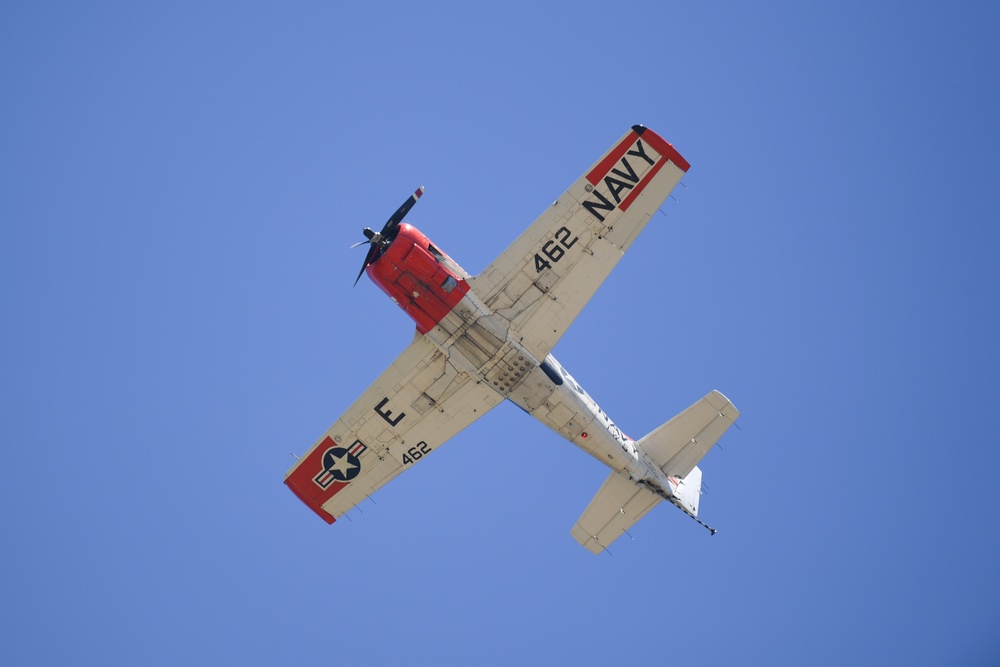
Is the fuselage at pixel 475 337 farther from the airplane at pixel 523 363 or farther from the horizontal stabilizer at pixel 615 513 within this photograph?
the horizontal stabilizer at pixel 615 513

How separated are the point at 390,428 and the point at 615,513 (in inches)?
194

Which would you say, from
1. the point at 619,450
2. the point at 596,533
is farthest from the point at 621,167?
the point at 596,533

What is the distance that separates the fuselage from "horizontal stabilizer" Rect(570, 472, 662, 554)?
1.32m

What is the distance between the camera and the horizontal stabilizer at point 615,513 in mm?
19625

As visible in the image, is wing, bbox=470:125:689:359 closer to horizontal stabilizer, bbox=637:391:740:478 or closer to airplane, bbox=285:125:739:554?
airplane, bbox=285:125:739:554

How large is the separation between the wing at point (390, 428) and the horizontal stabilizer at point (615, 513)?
11.1ft

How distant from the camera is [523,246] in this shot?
16.8 m

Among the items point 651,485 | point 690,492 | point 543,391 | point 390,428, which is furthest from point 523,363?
point 690,492

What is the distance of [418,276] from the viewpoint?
16.6m

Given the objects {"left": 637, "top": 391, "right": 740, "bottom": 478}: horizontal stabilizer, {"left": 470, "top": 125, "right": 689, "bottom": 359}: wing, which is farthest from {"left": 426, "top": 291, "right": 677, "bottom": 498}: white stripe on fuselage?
{"left": 470, "top": 125, "right": 689, "bottom": 359}: wing

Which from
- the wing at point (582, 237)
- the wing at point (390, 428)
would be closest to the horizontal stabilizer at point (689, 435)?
the wing at point (390, 428)

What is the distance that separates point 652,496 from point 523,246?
20.4 ft

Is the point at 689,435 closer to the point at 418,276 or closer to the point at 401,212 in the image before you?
the point at 418,276

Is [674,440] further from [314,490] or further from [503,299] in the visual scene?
[314,490]
